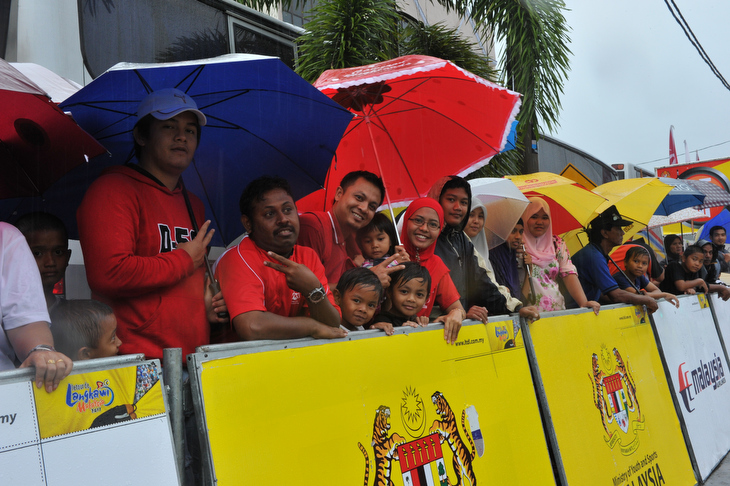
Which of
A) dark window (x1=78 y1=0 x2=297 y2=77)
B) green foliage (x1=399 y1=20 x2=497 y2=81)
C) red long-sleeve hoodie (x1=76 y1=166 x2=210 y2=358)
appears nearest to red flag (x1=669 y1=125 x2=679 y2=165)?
green foliage (x1=399 y1=20 x2=497 y2=81)

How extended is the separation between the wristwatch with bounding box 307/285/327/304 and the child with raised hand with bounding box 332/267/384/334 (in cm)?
61

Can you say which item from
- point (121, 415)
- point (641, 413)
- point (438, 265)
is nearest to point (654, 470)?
point (641, 413)

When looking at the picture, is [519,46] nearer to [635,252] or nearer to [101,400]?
[635,252]

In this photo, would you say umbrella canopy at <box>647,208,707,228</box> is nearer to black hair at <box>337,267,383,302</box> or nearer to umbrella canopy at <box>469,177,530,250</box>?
umbrella canopy at <box>469,177,530,250</box>

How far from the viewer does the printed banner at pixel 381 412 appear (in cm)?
203

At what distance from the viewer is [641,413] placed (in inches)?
172

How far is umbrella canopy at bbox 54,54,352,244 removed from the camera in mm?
2744

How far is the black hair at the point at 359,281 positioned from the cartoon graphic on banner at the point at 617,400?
5.92 ft

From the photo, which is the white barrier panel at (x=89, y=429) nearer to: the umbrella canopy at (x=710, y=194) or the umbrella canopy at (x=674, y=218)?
the umbrella canopy at (x=710, y=194)

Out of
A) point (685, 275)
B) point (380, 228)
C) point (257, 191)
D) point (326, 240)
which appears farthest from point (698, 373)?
point (257, 191)

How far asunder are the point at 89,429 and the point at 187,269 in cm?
90

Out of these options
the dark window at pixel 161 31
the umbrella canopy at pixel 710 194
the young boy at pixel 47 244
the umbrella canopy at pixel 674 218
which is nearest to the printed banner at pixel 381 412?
the young boy at pixel 47 244

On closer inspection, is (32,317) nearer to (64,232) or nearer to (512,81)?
(64,232)

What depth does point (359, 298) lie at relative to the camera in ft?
10.1
